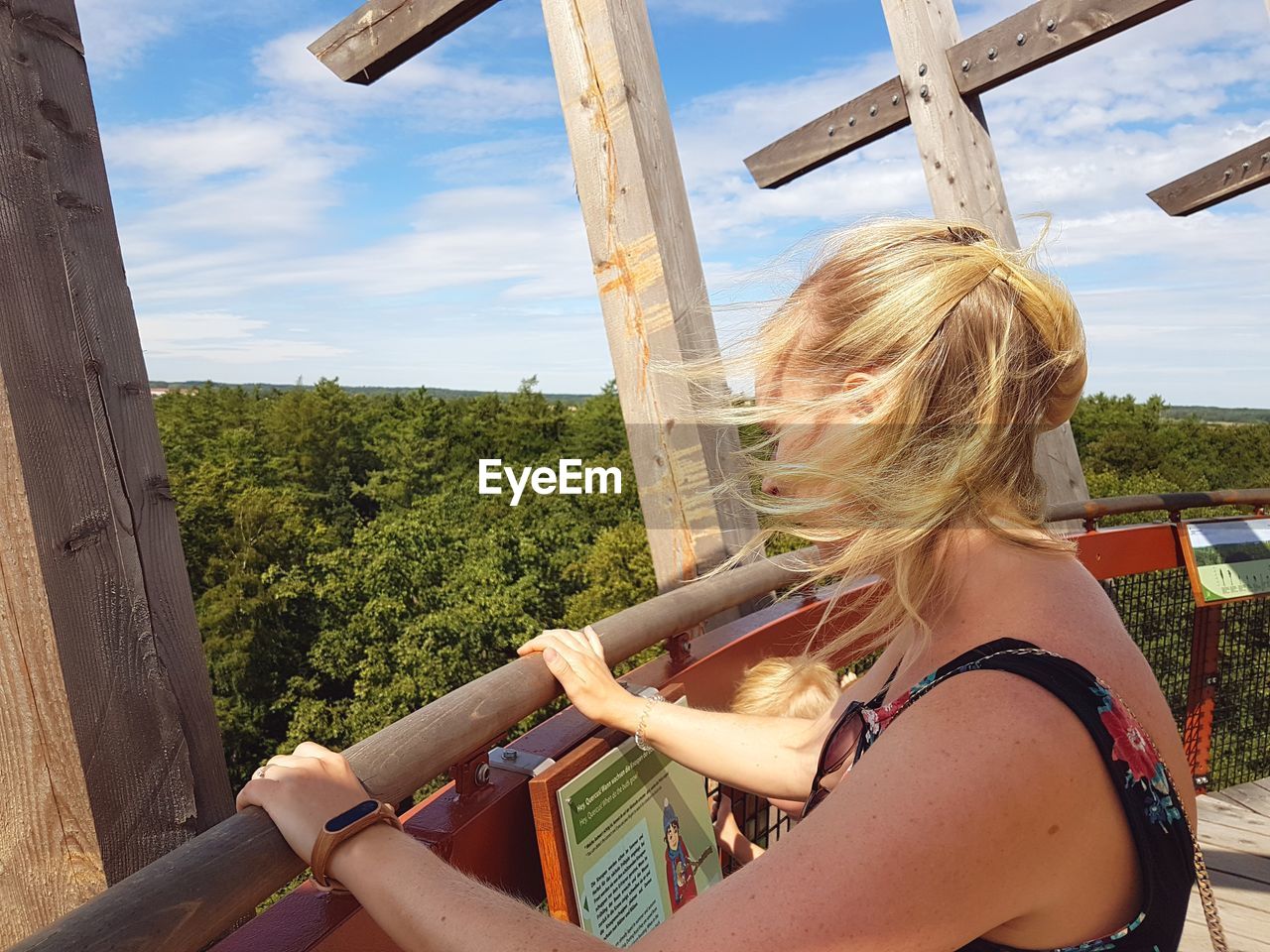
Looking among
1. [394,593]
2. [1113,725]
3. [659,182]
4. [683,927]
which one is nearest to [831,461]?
[1113,725]

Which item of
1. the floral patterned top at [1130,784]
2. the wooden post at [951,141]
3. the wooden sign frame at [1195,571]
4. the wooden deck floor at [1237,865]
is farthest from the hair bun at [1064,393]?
the wooden sign frame at [1195,571]

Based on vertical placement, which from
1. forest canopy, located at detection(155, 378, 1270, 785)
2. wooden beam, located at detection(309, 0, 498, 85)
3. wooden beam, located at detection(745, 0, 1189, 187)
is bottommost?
forest canopy, located at detection(155, 378, 1270, 785)

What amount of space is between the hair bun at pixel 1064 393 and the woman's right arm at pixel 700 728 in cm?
48

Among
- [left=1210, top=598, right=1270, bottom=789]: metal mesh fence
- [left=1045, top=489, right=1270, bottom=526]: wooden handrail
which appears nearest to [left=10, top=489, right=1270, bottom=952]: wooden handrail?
[left=1045, top=489, right=1270, bottom=526]: wooden handrail

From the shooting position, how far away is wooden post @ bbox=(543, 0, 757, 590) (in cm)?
237

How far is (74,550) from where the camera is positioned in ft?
3.74

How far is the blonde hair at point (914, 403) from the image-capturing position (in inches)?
43.8

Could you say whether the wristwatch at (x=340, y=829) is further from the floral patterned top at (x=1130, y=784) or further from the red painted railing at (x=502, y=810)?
the floral patterned top at (x=1130, y=784)

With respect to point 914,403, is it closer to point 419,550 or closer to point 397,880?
point 397,880

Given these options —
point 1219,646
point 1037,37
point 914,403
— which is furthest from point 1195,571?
point 914,403

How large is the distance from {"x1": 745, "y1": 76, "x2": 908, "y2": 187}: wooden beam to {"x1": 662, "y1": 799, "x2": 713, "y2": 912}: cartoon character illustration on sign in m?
3.17

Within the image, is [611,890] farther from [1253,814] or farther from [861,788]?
[1253,814]

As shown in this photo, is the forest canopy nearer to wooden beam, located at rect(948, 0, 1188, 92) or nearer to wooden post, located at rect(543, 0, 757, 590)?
wooden beam, located at rect(948, 0, 1188, 92)

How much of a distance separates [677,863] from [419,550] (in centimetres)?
3386
